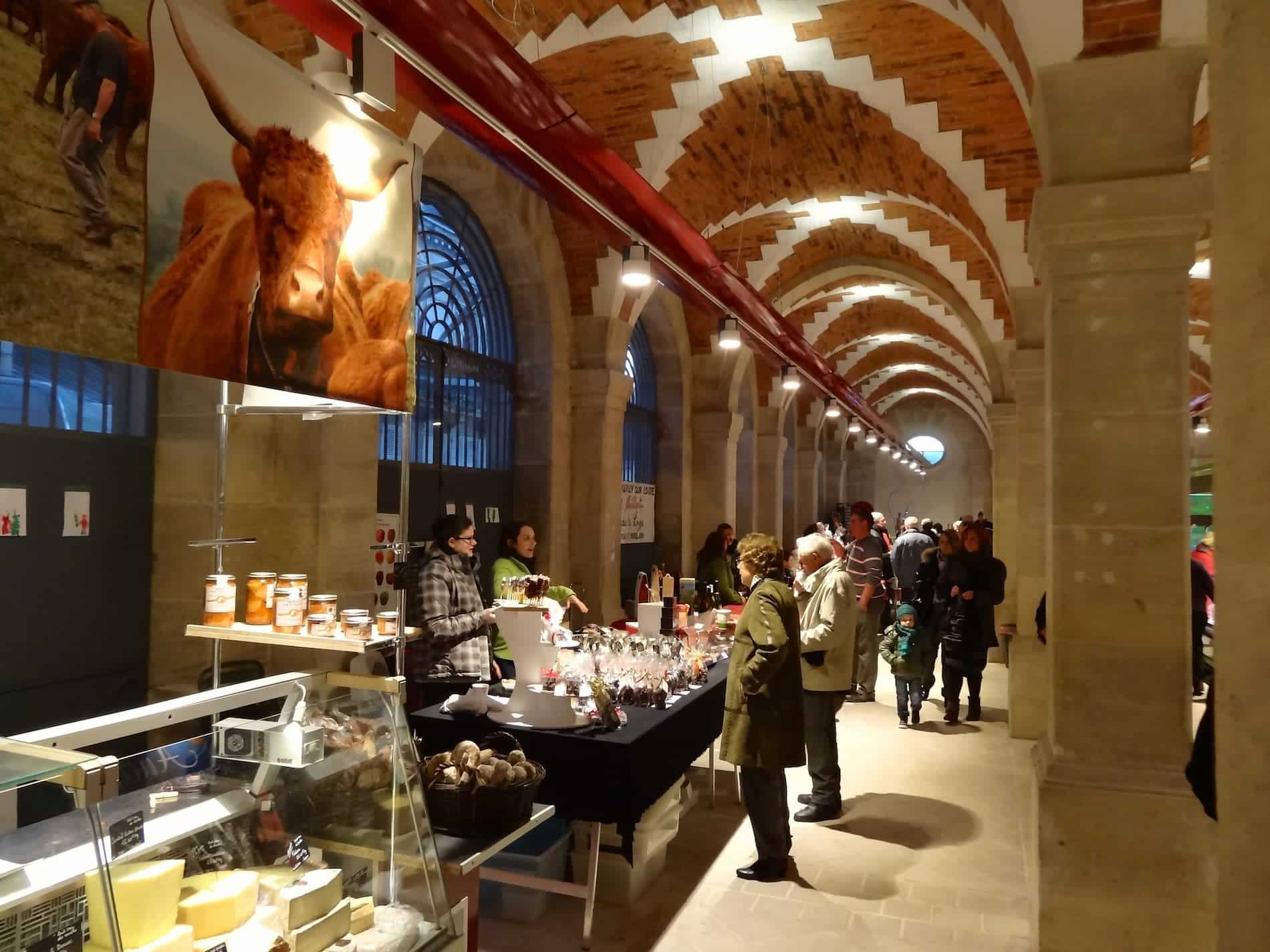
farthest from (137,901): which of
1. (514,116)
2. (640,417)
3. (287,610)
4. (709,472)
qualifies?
(709,472)

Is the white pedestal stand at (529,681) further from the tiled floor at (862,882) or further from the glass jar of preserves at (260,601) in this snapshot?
the glass jar of preserves at (260,601)

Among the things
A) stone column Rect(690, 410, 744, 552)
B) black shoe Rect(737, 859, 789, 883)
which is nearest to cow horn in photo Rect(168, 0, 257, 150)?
black shoe Rect(737, 859, 789, 883)

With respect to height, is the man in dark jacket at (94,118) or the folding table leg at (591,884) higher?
the man in dark jacket at (94,118)

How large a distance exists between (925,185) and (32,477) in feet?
25.4

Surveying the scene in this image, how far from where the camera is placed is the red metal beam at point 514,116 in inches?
115

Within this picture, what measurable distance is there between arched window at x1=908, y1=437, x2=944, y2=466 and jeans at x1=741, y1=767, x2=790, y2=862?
28.7 m

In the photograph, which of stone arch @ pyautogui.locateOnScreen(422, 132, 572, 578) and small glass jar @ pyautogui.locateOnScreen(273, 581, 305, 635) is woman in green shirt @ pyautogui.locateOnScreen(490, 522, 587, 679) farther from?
stone arch @ pyautogui.locateOnScreen(422, 132, 572, 578)

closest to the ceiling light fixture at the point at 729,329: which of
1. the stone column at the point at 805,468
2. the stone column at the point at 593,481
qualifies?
the stone column at the point at 593,481

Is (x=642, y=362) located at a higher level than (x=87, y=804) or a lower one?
higher

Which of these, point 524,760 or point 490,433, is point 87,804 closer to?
point 524,760

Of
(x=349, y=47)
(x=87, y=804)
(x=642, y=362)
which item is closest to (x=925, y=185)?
(x=642, y=362)

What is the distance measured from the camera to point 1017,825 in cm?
511

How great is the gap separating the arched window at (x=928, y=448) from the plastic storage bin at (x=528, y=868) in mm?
29419

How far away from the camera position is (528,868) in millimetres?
3844
